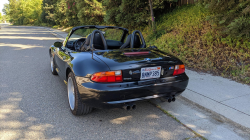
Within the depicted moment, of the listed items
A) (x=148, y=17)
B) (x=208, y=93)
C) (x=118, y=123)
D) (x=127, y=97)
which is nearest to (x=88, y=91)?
(x=127, y=97)

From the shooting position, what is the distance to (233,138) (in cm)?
254

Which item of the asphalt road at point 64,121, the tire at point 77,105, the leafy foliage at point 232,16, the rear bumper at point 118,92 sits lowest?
the asphalt road at point 64,121

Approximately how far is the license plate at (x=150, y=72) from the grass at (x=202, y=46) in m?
2.90

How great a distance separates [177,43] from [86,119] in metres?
5.14

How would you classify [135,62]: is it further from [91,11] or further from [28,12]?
[28,12]

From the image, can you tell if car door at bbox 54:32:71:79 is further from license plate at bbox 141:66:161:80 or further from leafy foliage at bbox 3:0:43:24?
leafy foliage at bbox 3:0:43:24

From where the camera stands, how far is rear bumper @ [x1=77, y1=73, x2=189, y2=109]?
8.30ft

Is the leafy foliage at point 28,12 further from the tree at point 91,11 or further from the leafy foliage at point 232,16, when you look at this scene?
the leafy foliage at point 232,16

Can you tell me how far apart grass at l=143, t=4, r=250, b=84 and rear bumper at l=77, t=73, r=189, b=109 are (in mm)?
2965

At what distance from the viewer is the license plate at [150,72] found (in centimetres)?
270

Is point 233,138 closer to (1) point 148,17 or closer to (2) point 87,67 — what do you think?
(2) point 87,67

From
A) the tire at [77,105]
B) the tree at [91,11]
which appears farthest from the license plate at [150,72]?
the tree at [91,11]

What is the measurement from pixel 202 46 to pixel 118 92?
4786 millimetres

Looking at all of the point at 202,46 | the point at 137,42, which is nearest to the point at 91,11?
the point at 202,46
